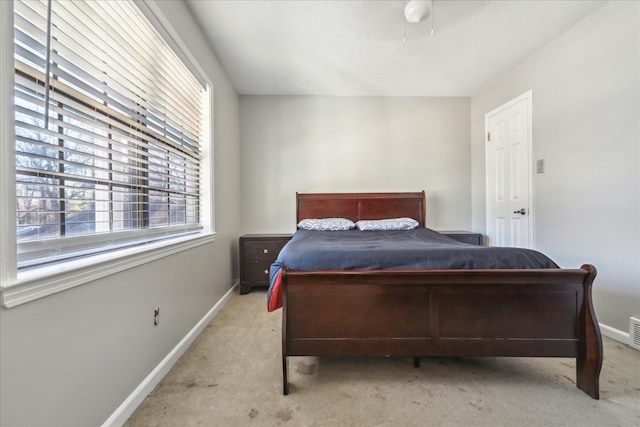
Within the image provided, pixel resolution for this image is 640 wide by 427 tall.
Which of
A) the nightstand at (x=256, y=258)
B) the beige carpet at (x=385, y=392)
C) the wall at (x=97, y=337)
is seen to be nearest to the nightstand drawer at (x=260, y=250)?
the nightstand at (x=256, y=258)

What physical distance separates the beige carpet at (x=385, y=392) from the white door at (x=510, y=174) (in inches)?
51.2

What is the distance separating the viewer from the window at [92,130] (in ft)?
2.88

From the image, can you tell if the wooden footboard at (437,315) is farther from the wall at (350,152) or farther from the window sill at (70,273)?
the wall at (350,152)

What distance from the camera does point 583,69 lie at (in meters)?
2.10

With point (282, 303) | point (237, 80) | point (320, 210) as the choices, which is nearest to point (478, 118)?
point (320, 210)

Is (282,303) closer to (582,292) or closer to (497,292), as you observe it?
(497,292)

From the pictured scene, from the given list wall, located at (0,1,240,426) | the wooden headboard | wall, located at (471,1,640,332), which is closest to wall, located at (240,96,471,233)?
the wooden headboard

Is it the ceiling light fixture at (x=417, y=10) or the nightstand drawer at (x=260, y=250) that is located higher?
the ceiling light fixture at (x=417, y=10)

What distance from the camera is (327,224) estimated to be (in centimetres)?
299

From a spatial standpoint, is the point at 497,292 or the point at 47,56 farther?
the point at 497,292

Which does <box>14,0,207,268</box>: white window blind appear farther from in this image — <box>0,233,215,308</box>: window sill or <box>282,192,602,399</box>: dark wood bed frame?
<box>282,192,602,399</box>: dark wood bed frame

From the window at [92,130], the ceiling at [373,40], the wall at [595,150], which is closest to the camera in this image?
the window at [92,130]

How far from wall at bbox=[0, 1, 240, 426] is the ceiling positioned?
1.61ft

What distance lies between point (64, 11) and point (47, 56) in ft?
0.78
